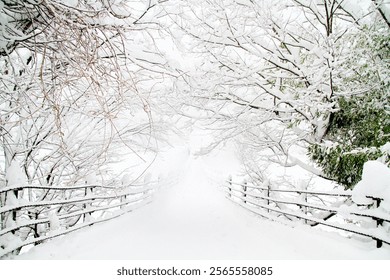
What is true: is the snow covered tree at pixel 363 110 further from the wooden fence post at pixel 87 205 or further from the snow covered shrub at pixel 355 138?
the wooden fence post at pixel 87 205

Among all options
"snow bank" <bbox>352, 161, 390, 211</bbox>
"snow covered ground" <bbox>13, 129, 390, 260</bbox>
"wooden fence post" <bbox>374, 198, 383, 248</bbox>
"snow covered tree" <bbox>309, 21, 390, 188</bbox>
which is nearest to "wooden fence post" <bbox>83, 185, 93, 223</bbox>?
"snow covered ground" <bbox>13, 129, 390, 260</bbox>

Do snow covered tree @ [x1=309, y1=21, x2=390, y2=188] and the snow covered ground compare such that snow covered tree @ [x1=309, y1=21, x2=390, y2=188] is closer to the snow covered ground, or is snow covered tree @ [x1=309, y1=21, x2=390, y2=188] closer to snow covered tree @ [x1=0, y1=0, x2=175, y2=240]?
the snow covered ground

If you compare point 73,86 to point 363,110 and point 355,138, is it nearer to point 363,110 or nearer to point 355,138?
point 363,110

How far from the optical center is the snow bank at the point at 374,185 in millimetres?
4621

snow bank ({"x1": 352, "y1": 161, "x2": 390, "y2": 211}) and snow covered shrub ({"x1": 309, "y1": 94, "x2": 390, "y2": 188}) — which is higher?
snow covered shrub ({"x1": 309, "y1": 94, "x2": 390, "y2": 188})

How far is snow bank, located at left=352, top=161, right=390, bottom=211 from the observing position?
4621 millimetres

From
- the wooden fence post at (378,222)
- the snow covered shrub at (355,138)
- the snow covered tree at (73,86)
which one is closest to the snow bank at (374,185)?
the wooden fence post at (378,222)

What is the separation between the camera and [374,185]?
189 inches

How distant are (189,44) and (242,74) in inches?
78.5

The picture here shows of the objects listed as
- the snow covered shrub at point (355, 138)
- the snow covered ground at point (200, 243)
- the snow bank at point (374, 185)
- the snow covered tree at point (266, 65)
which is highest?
the snow covered tree at point (266, 65)

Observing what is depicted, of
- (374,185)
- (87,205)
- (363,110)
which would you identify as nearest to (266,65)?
(363,110)

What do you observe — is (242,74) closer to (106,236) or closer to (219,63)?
(219,63)

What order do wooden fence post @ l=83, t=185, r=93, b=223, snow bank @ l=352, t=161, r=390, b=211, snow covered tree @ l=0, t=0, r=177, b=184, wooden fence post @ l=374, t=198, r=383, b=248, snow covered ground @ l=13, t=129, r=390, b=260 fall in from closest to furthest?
snow covered tree @ l=0, t=0, r=177, b=184
snow bank @ l=352, t=161, r=390, b=211
wooden fence post @ l=374, t=198, r=383, b=248
snow covered ground @ l=13, t=129, r=390, b=260
wooden fence post @ l=83, t=185, r=93, b=223

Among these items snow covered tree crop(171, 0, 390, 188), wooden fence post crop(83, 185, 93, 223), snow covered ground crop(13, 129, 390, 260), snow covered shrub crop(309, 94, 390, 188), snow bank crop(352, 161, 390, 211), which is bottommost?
snow covered ground crop(13, 129, 390, 260)
